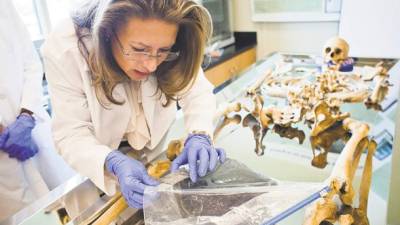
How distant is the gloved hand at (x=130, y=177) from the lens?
72cm

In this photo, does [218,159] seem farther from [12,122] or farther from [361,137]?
[12,122]

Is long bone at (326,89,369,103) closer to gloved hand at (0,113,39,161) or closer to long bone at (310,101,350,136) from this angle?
long bone at (310,101,350,136)

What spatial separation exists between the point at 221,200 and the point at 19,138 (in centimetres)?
85

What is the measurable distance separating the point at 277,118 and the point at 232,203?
0.58 m

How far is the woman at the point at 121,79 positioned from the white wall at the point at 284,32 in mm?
1951

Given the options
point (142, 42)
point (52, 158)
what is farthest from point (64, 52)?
point (52, 158)

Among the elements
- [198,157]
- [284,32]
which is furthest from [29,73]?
[284,32]

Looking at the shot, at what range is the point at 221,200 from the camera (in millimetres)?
670

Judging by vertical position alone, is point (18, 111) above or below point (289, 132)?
above

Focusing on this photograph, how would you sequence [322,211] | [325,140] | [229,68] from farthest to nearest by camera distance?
[229,68] < [325,140] < [322,211]

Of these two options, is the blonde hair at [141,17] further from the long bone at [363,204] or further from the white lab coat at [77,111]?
the long bone at [363,204]

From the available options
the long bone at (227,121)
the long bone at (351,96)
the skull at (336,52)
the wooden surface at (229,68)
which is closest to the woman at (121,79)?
the long bone at (227,121)

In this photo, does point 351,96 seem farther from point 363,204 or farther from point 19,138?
point 19,138

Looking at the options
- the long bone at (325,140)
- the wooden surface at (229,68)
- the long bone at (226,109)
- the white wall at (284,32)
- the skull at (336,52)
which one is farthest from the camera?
the white wall at (284,32)
